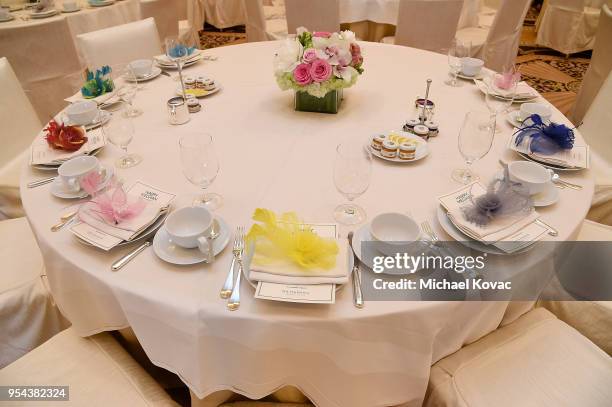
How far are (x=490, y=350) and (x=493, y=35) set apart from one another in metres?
2.79

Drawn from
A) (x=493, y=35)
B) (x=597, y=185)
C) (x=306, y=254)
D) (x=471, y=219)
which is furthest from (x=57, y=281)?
(x=493, y=35)

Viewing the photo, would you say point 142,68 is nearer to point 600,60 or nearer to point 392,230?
point 392,230

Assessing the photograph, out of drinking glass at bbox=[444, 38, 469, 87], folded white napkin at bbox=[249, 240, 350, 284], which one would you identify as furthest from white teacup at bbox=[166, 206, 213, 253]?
drinking glass at bbox=[444, 38, 469, 87]

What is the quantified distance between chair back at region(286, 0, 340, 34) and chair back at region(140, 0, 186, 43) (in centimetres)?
91

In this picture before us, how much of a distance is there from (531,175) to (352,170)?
0.55m

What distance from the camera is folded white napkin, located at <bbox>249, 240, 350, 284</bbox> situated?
2.86ft

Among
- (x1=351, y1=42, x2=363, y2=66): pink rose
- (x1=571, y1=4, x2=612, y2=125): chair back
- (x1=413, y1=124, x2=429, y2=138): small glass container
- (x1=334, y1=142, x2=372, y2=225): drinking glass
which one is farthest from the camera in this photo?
Answer: (x1=571, y1=4, x2=612, y2=125): chair back

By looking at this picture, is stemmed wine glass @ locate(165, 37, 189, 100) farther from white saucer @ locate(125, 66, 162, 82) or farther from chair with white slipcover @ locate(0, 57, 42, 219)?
chair with white slipcover @ locate(0, 57, 42, 219)

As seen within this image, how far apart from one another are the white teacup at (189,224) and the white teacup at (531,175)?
0.87m

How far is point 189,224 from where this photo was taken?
1.03m

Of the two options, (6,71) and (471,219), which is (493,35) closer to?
(471,219)

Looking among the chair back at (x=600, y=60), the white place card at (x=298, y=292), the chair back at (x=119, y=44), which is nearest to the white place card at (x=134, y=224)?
the white place card at (x=298, y=292)

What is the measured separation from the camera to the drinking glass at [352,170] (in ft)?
3.45

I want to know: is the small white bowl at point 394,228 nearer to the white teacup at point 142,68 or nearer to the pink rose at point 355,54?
the pink rose at point 355,54
